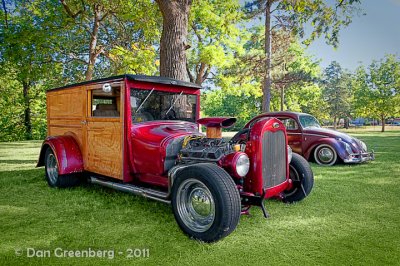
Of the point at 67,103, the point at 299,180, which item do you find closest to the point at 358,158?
the point at 299,180

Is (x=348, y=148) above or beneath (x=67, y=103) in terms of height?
beneath

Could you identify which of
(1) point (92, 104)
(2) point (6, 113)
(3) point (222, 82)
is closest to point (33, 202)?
(1) point (92, 104)

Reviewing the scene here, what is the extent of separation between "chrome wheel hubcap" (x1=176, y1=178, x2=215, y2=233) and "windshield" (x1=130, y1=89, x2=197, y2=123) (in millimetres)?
1642

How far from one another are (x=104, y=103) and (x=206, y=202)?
276 cm

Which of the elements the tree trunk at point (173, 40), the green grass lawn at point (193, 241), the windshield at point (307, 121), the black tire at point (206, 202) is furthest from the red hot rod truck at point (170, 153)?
the windshield at point (307, 121)

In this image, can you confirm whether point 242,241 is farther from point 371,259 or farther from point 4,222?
point 4,222

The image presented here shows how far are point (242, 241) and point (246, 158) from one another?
937 mm

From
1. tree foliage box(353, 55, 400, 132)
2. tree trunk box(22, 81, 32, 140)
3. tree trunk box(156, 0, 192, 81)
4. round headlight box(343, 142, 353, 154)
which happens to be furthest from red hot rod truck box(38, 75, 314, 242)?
tree foliage box(353, 55, 400, 132)

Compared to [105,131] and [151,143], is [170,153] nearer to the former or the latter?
[151,143]

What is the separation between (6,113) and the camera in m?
25.6

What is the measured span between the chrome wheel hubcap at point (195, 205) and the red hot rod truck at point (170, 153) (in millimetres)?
12

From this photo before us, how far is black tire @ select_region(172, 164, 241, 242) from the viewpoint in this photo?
289 cm

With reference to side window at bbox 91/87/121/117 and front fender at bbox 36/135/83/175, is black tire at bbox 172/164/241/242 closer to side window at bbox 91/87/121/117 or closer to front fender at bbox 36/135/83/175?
side window at bbox 91/87/121/117

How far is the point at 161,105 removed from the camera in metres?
4.75
